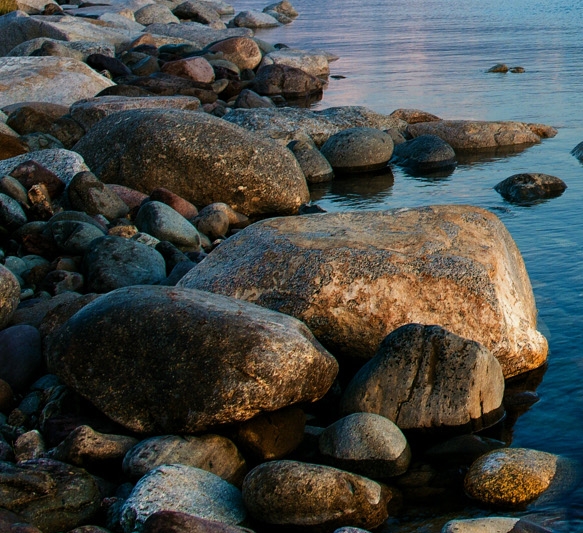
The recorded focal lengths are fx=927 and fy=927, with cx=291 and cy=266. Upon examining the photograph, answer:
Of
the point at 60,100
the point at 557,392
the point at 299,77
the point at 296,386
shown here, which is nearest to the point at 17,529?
the point at 296,386

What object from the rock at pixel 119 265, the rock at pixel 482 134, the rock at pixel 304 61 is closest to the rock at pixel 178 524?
the rock at pixel 119 265

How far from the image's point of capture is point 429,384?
6.36 meters

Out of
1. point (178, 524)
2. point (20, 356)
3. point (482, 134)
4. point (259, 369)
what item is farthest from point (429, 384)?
point (482, 134)

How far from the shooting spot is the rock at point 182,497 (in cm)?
508

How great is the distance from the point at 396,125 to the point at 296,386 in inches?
499

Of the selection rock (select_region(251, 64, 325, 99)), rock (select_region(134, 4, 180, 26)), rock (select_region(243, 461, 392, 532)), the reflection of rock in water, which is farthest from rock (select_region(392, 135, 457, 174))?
rock (select_region(134, 4, 180, 26))

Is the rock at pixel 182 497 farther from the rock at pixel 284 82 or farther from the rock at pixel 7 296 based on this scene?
the rock at pixel 284 82

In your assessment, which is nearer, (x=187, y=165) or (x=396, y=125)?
(x=187, y=165)

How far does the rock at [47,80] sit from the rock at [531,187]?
8.70 metres

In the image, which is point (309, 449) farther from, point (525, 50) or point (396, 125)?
point (525, 50)

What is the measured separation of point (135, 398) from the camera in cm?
596

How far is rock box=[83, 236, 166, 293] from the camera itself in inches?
334

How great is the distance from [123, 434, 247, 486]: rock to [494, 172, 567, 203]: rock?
8286mm

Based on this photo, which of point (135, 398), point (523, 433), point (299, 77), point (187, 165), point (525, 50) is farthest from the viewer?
point (525, 50)
